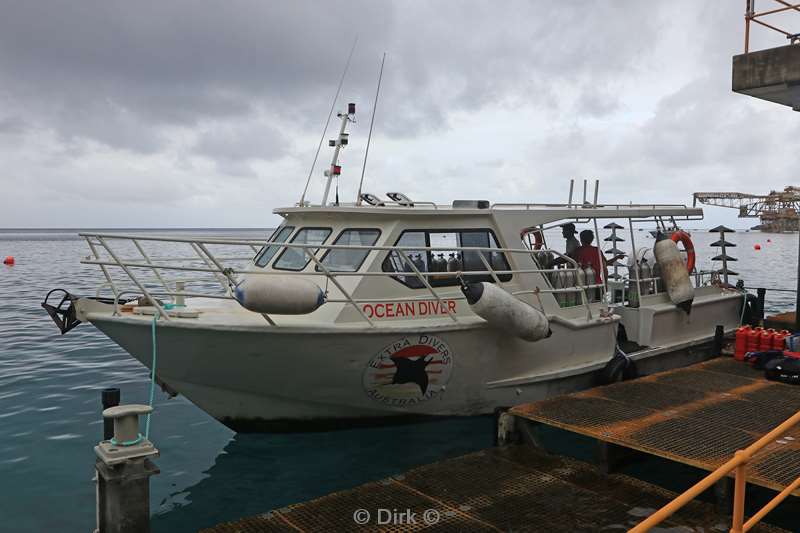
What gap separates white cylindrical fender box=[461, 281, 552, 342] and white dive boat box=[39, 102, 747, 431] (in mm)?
18

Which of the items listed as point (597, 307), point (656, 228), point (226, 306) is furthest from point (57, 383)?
point (656, 228)

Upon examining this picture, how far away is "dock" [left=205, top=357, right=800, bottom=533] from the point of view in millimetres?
4887

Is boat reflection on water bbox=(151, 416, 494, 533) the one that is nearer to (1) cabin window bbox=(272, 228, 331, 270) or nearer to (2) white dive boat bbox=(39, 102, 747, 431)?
(2) white dive boat bbox=(39, 102, 747, 431)

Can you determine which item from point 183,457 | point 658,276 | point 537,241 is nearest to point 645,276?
point 658,276

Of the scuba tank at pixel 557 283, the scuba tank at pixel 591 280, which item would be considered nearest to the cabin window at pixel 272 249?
the scuba tank at pixel 557 283

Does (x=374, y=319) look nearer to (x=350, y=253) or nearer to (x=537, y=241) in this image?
(x=350, y=253)

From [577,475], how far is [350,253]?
11.6ft

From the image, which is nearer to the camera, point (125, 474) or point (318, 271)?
point (125, 474)

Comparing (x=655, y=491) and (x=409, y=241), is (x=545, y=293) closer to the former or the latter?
(x=409, y=241)

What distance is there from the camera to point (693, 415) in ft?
21.8

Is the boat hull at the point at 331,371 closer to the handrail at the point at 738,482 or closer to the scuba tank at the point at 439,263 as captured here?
the scuba tank at the point at 439,263

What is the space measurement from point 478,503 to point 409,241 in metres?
3.43

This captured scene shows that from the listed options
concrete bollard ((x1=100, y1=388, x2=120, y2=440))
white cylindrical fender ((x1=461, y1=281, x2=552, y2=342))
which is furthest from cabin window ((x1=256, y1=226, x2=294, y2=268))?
concrete bollard ((x1=100, y1=388, x2=120, y2=440))

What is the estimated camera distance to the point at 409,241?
7.68 meters
